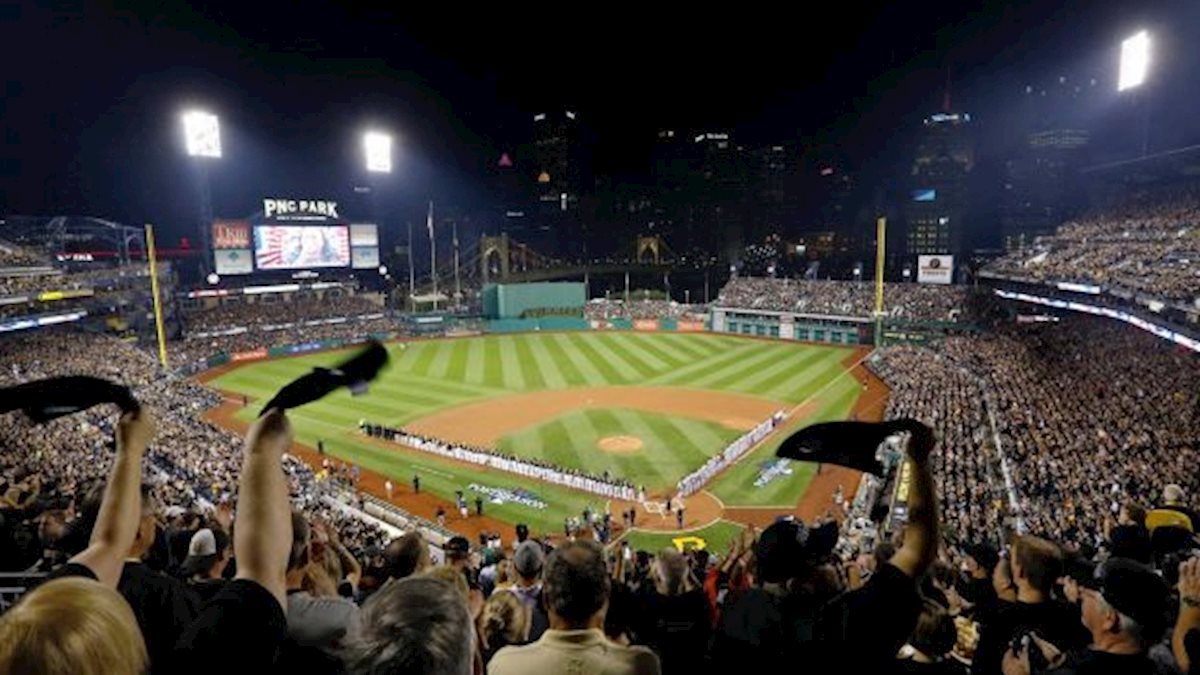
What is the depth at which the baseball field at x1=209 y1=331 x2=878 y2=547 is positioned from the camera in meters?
25.7

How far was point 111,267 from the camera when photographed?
49.4 meters

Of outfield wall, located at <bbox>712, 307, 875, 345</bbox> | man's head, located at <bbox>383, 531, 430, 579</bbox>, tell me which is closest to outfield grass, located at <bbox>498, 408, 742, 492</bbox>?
man's head, located at <bbox>383, 531, 430, 579</bbox>

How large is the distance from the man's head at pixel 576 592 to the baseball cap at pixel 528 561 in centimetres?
280

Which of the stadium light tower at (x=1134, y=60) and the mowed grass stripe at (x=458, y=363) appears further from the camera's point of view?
the mowed grass stripe at (x=458, y=363)

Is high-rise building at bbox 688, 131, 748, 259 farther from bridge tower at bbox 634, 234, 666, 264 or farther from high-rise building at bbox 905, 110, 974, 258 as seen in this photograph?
high-rise building at bbox 905, 110, 974, 258

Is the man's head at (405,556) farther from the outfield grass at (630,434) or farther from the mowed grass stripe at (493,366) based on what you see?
the mowed grass stripe at (493,366)

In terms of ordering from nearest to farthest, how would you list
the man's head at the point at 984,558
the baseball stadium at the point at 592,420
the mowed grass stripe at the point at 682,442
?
the man's head at the point at 984,558 → the baseball stadium at the point at 592,420 → the mowed grass stripe at the point at 682,442

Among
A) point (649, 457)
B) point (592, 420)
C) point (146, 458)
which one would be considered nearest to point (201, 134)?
point (146, 458)

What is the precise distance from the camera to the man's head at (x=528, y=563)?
6.06 meters

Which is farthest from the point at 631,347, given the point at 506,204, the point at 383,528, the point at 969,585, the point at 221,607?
the point at 506,204

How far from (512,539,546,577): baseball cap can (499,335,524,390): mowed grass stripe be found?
36159 mm

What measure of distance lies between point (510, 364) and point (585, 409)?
50.8ft

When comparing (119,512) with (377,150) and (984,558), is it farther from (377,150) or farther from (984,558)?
(377,150)

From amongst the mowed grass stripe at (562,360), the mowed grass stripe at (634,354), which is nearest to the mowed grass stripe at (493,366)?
the mowed grass stripe at (562,360)
